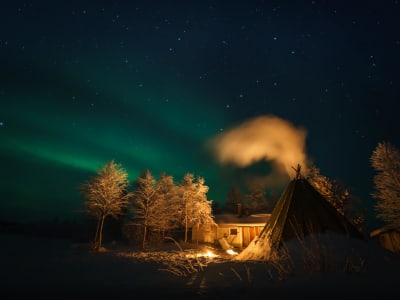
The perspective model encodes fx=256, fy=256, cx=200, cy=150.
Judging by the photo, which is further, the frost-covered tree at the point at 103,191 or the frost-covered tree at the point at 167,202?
the frost-covered tree at the point at 167,202

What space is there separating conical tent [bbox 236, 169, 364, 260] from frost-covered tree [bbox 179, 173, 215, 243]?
723 inches

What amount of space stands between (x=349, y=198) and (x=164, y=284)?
2939cm

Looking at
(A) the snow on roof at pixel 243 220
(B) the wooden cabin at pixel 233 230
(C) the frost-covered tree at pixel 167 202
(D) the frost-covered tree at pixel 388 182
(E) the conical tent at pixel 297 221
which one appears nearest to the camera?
(E) the conical tent at pixel 297 221

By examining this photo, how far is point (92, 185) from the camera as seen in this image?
23.2 metres

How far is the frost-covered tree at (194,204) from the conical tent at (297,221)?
18368mm

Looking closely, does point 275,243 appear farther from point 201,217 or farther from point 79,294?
point 201,217

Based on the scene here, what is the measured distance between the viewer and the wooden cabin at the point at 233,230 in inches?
1222

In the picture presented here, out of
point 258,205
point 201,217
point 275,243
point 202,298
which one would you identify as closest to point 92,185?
point 201,217

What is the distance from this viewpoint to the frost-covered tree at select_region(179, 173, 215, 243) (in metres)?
32.8

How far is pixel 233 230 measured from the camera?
32938 mm

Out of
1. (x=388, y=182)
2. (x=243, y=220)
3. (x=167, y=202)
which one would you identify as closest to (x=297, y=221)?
(x=388, y=182)

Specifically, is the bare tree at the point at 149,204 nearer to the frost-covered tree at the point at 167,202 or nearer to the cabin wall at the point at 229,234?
the frost-covered tree at the point at 167,202

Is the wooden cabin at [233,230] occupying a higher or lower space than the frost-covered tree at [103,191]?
lower

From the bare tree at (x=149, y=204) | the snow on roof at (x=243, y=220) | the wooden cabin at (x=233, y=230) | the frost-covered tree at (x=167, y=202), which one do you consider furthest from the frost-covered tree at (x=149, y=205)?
the snow on roof at (x=243, y=220)
